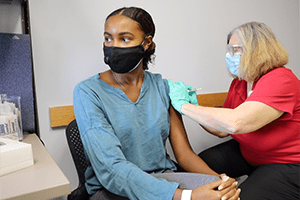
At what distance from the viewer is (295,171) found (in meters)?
1.38

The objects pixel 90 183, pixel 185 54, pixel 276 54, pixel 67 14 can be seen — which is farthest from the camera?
pixel 185 54

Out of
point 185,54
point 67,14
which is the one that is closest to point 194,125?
point 185,54

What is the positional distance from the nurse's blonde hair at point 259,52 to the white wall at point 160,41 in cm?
64

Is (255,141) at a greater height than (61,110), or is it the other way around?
(61,110)

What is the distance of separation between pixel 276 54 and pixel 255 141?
0.49 meters

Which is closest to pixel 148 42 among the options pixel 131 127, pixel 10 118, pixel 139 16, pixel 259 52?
pixel 139 16

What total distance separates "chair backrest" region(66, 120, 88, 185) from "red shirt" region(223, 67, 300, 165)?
900mm

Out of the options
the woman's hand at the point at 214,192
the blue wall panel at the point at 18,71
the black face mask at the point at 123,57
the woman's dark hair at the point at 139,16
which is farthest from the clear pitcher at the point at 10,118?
the woman's hand at the point at 214,192

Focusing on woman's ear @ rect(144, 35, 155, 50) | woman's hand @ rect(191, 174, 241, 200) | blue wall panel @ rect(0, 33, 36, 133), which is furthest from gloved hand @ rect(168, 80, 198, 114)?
blue wall panel @ rect(0, 33, 36, 133)

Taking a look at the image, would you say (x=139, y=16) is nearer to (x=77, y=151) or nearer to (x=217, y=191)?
(x=77, y=151)

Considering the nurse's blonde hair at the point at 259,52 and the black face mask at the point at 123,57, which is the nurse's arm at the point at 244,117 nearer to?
the nurse's blonde hair at the point at 259,52

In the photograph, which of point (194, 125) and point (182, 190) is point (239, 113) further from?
point (194, 125)

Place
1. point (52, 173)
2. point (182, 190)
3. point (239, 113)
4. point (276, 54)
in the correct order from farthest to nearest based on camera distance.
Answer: point (276, 54), point (239, 113), point (182, 190), point (52, 173)

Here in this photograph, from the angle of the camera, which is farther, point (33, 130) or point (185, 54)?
point (185, 54)
